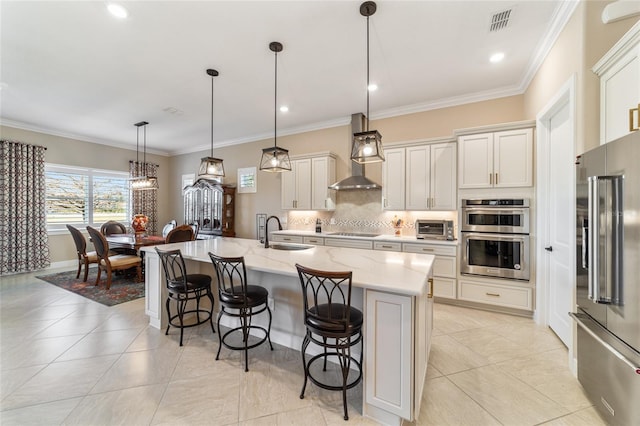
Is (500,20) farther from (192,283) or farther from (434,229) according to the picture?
(192,283)

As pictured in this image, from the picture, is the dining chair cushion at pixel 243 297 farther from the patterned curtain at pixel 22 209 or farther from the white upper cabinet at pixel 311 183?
the patterned curtain at pixel 22 209

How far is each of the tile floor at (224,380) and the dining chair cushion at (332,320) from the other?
56cm

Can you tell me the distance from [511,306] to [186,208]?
23.3ft

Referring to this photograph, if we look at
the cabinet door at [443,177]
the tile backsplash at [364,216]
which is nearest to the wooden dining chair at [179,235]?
the tile backsplash at [364,216]

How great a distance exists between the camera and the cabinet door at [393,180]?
4141mm

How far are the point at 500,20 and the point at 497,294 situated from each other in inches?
121

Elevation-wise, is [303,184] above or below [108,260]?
above

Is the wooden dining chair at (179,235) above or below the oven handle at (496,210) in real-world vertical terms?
below

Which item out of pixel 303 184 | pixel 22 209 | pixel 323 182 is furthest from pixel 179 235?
pixel 22 209

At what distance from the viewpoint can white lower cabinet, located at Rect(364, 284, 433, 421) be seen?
1567mm

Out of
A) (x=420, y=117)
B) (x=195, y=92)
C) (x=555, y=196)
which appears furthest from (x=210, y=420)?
(x=420, y=117)

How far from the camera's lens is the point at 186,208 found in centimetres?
688

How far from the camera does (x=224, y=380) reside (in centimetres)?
208

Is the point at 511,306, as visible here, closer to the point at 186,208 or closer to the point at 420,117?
the point at 420,117
